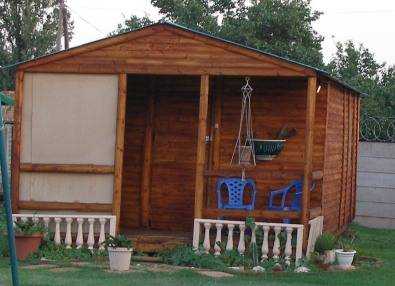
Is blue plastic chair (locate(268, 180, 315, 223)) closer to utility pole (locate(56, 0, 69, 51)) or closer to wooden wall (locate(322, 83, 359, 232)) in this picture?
wooden wall (locate(322, 83, 359, 232))

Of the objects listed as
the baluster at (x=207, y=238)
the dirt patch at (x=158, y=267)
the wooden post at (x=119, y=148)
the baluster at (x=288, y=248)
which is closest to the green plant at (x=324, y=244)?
the baluster at (x=288, y=248)

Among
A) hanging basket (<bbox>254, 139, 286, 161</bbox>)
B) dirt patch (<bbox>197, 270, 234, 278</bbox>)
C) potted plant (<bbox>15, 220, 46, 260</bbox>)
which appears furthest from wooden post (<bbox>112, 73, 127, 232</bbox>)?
hanging basket (<bbox>254, 139, 286, 161</bbox>)

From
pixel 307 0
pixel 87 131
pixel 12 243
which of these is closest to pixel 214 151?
pixel 87 131

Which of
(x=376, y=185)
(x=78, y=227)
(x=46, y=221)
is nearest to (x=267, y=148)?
(x=78, y=227)

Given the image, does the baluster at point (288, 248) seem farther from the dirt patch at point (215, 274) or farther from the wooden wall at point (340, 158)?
the wooden wall at point (340, 158)

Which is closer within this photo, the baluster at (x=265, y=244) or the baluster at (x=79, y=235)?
the baluster at (x=265, y=244)

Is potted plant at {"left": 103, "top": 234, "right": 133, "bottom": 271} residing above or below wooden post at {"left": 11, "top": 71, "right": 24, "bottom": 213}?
below

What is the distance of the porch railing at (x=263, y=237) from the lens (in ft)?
38.9

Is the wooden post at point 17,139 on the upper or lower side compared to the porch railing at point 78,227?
upper

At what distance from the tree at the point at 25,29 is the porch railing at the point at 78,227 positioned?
54.2 feet

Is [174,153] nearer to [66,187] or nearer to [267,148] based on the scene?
[267,148]

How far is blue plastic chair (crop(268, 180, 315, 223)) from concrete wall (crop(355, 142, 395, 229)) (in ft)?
15.4

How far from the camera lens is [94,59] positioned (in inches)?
492

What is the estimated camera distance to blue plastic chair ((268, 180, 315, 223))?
1281 cm
